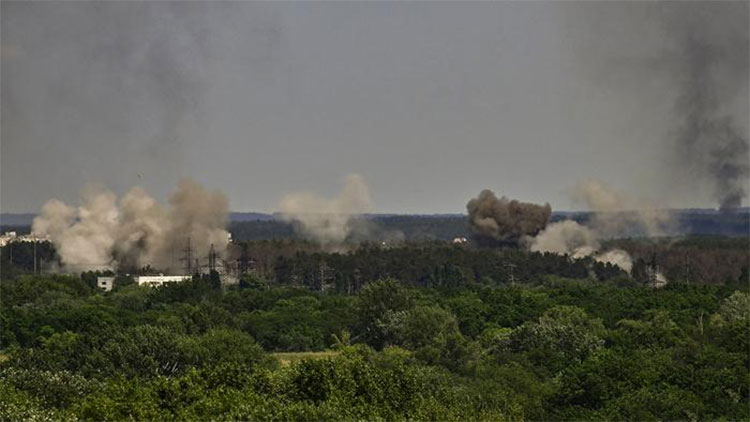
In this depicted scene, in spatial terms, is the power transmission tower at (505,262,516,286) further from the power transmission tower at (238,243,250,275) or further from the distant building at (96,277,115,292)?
the distant building at (96,277,115,292)

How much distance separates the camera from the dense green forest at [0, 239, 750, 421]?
47312 mm

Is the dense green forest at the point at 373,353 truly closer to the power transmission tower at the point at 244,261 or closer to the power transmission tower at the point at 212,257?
the power transmission tower at the point at 212,257

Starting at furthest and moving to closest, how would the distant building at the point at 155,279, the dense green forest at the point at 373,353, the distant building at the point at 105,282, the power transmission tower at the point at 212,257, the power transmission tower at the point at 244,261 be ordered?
the power transmission tower at the point at 244,261, the power transmission tower at the point at 212,257, the distant building at the point at 155,279, the distant building at the point at 105,282, the dense green forest at the point at 373,353

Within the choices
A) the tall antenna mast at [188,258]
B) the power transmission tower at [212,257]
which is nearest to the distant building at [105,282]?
the tall antenna mast at [188,258]

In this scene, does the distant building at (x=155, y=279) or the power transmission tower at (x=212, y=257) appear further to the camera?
the power transmission tower at (x=212, y=257)

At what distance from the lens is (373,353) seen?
7594cm

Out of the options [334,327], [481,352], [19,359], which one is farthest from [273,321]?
[19,359]

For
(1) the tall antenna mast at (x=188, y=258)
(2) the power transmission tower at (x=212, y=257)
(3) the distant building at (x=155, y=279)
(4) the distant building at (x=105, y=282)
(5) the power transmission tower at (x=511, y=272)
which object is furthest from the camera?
(2) the power transmission tower at (x=212, y=257)

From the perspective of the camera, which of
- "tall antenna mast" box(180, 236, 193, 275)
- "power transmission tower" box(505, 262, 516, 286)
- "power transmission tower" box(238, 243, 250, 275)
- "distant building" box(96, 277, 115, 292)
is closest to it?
"distant building" box(96, 277, 115, 292)

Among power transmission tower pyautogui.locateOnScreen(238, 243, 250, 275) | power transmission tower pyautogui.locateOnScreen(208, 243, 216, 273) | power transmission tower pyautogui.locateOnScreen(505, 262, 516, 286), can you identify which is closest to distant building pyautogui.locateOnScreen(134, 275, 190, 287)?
power transmission tower pyautogui.locateOnScreen(208, 243, 216, 273)

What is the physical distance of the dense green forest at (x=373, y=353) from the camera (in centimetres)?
4731

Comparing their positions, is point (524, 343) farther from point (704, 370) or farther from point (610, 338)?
point (704, 370)

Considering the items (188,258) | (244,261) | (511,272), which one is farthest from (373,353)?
(244,261)

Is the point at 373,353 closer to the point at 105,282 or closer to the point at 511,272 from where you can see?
the point at 105,282
